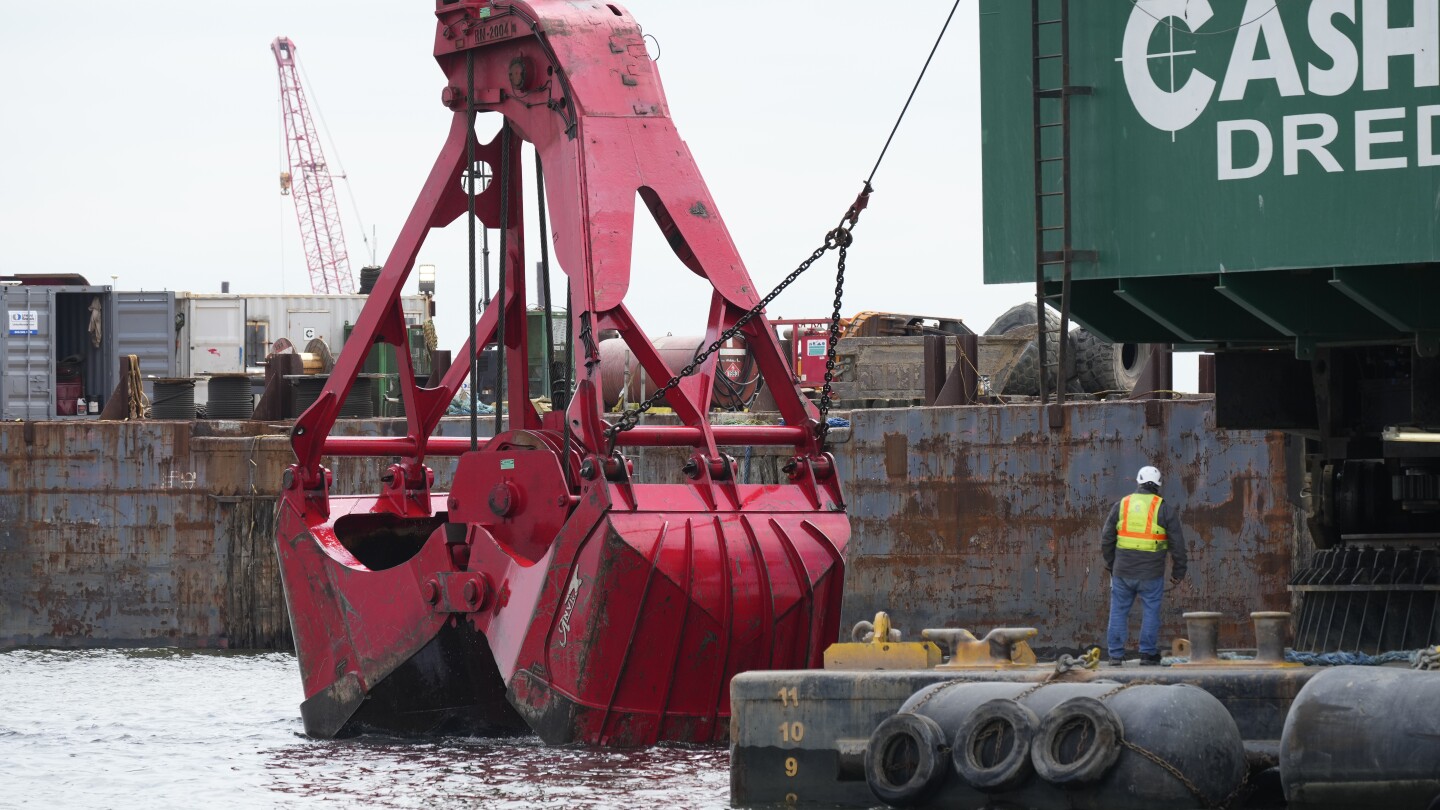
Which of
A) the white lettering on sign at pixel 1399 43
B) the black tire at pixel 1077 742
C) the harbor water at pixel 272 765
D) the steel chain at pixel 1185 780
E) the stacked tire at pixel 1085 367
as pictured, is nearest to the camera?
the steel chain at pixel 1185 780

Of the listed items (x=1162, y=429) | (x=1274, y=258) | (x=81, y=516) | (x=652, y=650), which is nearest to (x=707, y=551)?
(x=652, y=650)

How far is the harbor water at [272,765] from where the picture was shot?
1368cm

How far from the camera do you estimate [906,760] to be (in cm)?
1148

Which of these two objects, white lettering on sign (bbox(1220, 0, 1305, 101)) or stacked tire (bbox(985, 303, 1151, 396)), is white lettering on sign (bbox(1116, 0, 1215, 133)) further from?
stacked tire (bbox(985, 303, 1151, 396))

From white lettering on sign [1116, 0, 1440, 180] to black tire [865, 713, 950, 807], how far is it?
410 cm

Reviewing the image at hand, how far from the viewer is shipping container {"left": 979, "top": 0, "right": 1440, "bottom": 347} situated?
12.5 metres

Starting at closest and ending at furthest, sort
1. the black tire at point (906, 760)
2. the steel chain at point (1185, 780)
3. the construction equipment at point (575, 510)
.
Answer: the steel chain at point (1185, 780)
the black tire at point (906, 760)
the construction equipment at point (575, 510)

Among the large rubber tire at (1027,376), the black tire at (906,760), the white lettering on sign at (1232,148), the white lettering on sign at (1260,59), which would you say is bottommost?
the black tire at (906,760)

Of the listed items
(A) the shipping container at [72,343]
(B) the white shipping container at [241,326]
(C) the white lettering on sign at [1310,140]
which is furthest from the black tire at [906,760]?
(B) the white shipping container at [241,326]

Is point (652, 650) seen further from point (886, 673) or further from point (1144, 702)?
point (1144, 702)

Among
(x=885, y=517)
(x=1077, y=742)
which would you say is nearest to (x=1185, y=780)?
(x=1077, y=742)

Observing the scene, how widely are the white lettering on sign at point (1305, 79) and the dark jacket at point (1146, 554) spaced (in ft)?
7.71

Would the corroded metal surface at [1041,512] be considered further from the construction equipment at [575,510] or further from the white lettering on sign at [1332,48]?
the white lettering on sign at [1332,48]

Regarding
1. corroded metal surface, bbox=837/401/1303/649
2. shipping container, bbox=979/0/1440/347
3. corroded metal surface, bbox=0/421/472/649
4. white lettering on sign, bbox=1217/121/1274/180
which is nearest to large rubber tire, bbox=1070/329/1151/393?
corroded metal surface, bbox=837/401/1303/649
